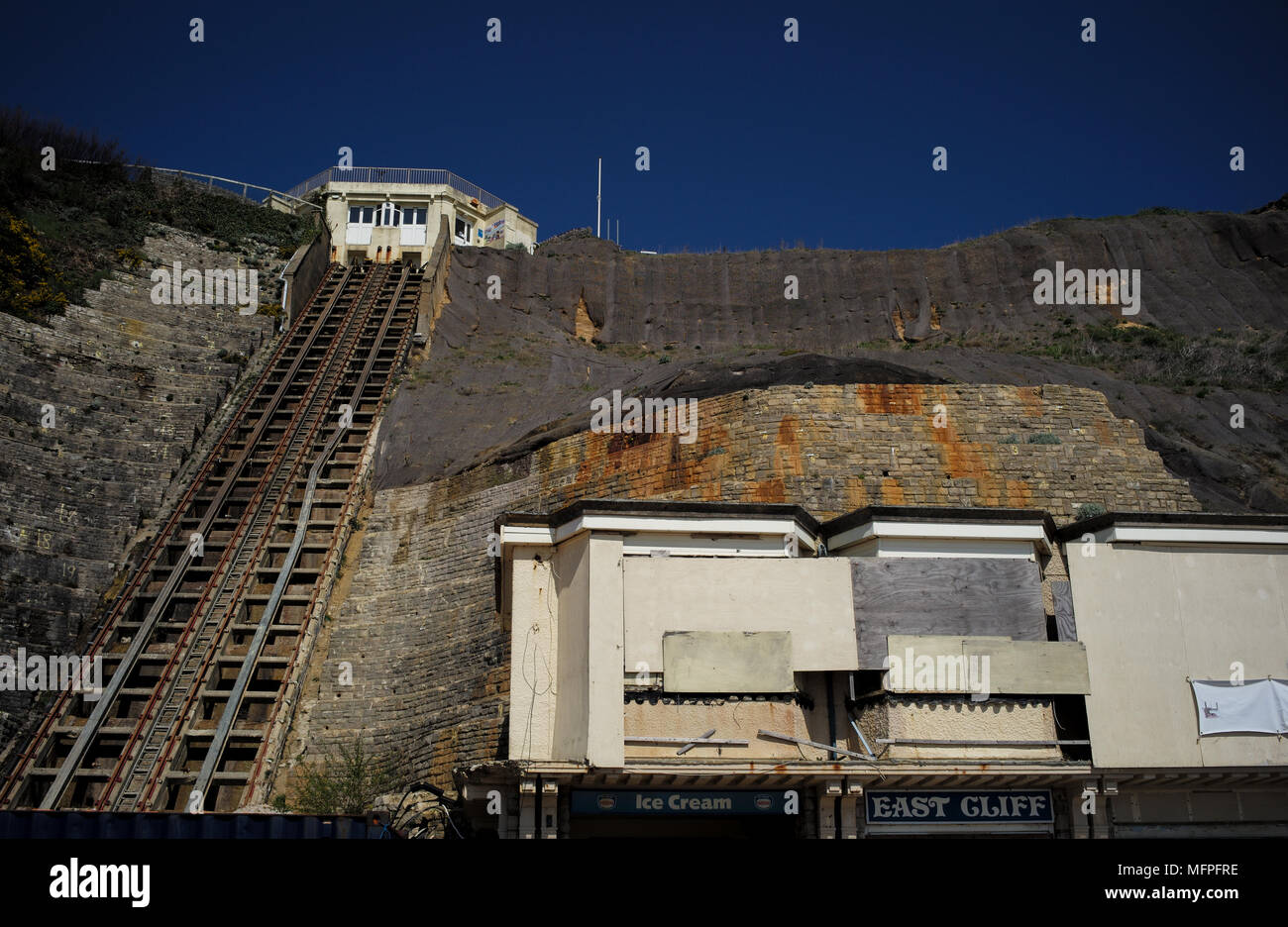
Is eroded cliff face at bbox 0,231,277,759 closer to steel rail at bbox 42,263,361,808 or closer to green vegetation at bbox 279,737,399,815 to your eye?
steel rail at bbox 42,263,361,808

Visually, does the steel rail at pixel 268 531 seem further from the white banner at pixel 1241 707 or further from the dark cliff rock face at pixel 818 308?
the white banner at pixel 1241 707

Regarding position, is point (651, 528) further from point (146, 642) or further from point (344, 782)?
point (146, 642)

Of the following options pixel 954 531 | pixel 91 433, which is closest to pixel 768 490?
pixel 954 531

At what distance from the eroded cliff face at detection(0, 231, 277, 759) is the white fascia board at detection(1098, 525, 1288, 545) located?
57.3 feet

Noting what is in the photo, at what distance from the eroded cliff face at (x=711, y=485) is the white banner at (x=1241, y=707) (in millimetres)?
5743

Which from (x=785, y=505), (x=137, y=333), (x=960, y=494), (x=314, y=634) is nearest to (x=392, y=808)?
(x=314, y=634)

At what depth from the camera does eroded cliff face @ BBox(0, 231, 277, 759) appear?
71.8 ft

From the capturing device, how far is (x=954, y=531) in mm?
17359

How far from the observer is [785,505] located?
17.4 meters

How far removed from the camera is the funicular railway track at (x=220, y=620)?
1800 centimetres

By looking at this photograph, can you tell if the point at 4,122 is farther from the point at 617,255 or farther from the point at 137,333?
the point at 617,255

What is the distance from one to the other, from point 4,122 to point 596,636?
34498 mm

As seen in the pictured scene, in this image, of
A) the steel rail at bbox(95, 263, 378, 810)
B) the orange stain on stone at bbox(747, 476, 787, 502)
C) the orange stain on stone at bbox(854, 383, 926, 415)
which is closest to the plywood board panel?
the orange stain on stone at bbox(747, 476, 787, 502)
